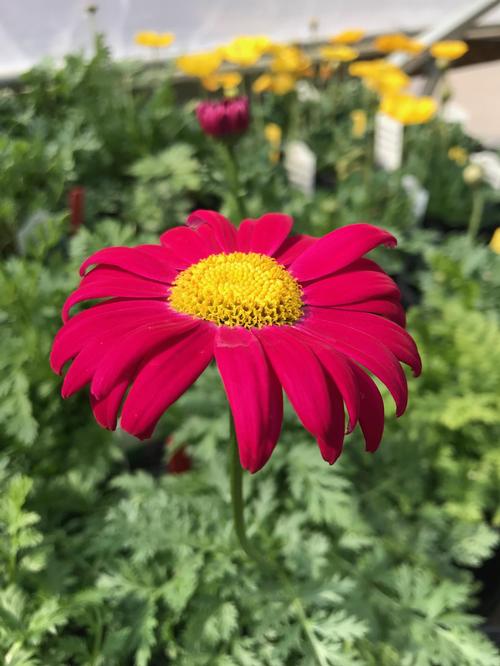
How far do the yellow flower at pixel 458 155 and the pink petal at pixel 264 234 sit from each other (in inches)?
75.6

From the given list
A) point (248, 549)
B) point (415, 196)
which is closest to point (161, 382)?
point (248, 549)

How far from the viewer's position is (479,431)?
1342mm

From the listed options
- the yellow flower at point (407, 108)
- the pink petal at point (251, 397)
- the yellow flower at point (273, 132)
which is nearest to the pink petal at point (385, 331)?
the pink petal at point (251, 397)

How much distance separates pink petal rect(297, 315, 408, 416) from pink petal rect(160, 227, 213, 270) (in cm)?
19

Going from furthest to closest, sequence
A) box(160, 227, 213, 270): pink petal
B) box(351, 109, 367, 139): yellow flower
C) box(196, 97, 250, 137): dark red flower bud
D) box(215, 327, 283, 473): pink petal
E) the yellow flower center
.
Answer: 1. box(351, 109, 367, 139): yellow flower
2. box(196, 97, 250, 137): dark red flower bud
3. box(160, 227, 213, 270): pink petal
4. the yellow flower center
5. box(215, 327, 283, 473): pink petal

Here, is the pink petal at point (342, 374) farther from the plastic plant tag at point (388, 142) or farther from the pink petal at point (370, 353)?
the plastic plant tag at point (388, 142)

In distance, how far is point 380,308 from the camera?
67 cm

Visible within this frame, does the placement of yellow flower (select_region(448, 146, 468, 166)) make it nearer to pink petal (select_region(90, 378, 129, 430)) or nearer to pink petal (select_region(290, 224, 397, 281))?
pink petal (select_region(290, 224, 397, 281))

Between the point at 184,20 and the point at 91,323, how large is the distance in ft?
8.65

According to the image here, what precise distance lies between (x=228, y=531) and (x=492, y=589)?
2.25 ft

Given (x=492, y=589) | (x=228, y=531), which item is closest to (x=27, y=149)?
(x=228, y=531)

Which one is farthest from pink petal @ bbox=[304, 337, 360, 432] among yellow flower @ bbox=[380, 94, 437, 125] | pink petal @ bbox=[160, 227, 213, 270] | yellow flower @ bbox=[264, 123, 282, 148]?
yellow flower @ bbox=[264, 123, 282, 148]

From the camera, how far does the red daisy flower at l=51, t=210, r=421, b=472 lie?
544 mm

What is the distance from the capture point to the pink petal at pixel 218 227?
765 mm
